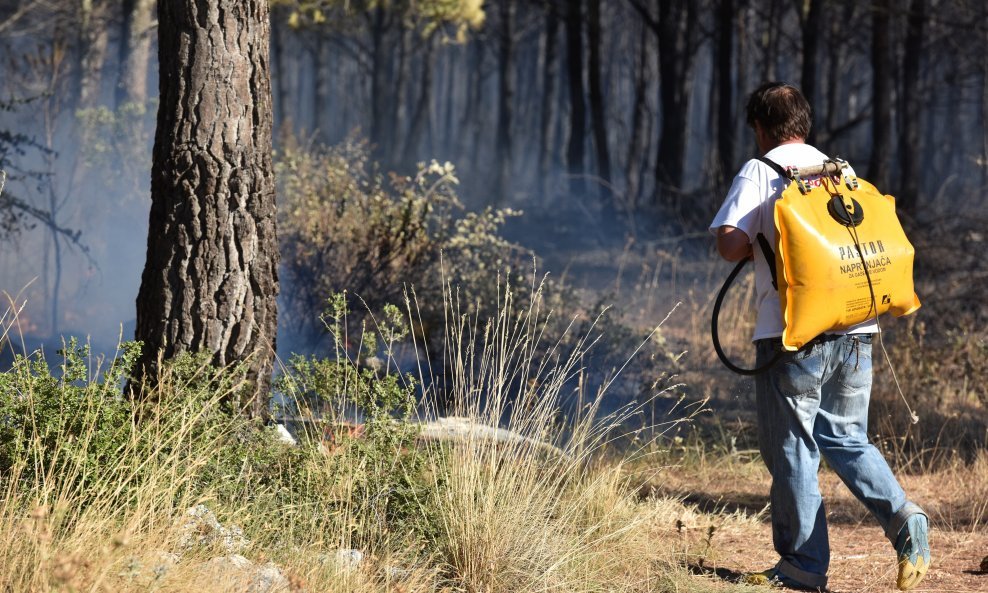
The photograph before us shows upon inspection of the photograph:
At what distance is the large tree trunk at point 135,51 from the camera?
1337 centimetres

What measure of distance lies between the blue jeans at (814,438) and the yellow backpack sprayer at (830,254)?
9 cm

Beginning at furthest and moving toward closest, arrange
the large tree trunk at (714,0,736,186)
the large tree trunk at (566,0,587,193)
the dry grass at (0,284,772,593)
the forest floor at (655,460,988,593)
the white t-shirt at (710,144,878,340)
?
the large tree trunk at (566,0,587,193), the large tree trunk at (714,0,736,186), the forest floor at (655,460,988,593), the white t-shirt at (710,144,878,340), the dry grass at (0,284,772,593)

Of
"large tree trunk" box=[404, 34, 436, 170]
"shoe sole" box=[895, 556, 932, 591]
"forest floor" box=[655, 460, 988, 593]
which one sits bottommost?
"forest floor" box=[655, 460, 988, 593]

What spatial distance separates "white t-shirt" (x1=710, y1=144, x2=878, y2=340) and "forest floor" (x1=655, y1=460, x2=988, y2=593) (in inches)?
37.1

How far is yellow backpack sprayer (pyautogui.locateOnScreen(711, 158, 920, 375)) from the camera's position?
3297 millimetres

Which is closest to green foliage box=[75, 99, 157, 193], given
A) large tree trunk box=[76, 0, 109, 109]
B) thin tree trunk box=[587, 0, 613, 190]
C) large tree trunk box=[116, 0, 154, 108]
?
large tree trunk box=[116, 0, 154, 108]

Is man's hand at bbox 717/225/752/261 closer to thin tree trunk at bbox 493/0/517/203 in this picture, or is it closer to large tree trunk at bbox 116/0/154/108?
large tree trunk at bbox 116/0/154/108

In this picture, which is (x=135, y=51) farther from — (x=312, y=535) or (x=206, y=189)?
(x=312, y=535)

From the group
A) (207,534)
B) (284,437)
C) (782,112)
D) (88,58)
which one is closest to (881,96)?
(88,58)

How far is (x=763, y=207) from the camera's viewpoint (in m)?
3.45

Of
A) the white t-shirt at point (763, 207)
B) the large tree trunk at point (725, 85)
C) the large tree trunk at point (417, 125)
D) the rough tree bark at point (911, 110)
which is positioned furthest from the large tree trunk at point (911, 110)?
the white t-shirt at point (763, 207)

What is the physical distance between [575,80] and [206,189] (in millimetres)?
14250

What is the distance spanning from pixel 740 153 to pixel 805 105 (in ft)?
45.4

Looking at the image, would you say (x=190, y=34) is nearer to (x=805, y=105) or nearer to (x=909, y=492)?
(x=805, y=105)
